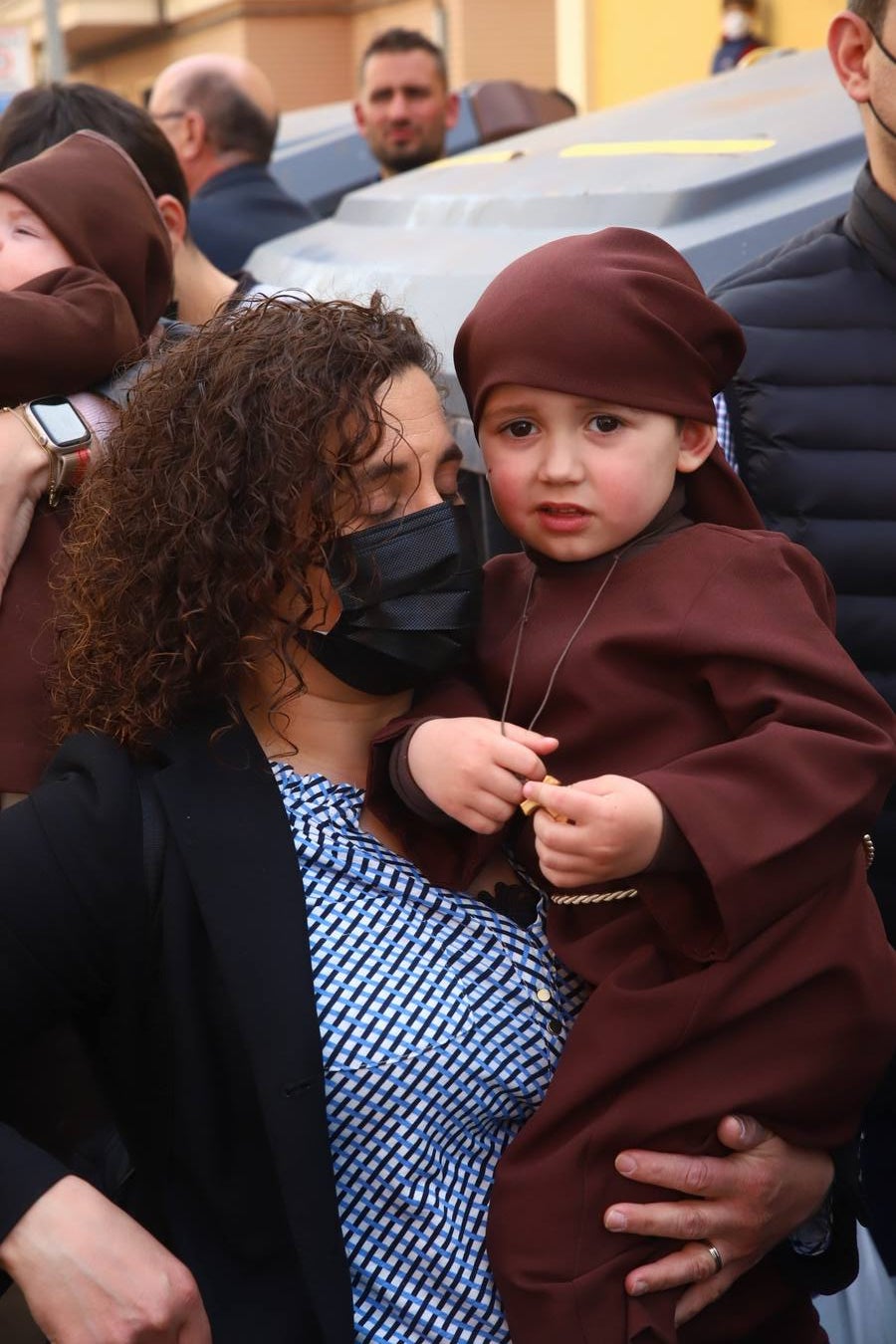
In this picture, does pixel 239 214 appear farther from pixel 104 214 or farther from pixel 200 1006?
pixel 200 1006

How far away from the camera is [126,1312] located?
5.59 feet

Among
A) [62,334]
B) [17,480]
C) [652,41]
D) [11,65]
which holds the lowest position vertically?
[652,41]

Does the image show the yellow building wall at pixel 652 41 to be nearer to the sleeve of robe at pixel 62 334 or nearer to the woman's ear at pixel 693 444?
the sleeve of robe at pixel 62 334

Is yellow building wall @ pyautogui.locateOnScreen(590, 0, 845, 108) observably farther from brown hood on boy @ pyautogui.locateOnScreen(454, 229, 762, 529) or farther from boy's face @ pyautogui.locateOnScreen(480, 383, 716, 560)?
boy's face @ pyautogui.locateOnScreen(480, 383, 716, 560)

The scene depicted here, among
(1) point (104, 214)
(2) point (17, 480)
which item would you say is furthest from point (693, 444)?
(1) point (104, 214)

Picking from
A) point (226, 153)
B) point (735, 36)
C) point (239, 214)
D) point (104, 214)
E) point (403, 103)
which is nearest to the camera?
point (104, 214)

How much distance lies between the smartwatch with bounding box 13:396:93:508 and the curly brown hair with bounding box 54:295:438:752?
5.3 inches

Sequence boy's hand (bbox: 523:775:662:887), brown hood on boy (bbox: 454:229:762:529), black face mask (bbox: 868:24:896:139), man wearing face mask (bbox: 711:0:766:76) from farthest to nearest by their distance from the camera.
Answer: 1. man wearing face mask (bbox: 711:0:766:76)
2. black face mask (bbox: 868:24:896:139)
3. brown hood on boy (bbox: 454:229:762:529)
4. boy's hand (bbox: 523:775:662:887)

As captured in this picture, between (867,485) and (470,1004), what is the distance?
989 millimetres

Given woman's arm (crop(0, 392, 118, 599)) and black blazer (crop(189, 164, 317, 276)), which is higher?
woman's arm (crop(0, 392, 118, 599))

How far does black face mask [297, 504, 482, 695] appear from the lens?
192 centimetres

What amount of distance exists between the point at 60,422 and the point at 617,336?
76cm

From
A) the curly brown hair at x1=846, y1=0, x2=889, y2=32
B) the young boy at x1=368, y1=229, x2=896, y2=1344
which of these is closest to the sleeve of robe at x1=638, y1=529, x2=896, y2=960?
the young boy at x1=368, y1=229, x2=896, y2=1344

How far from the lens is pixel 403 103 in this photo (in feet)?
22.7
